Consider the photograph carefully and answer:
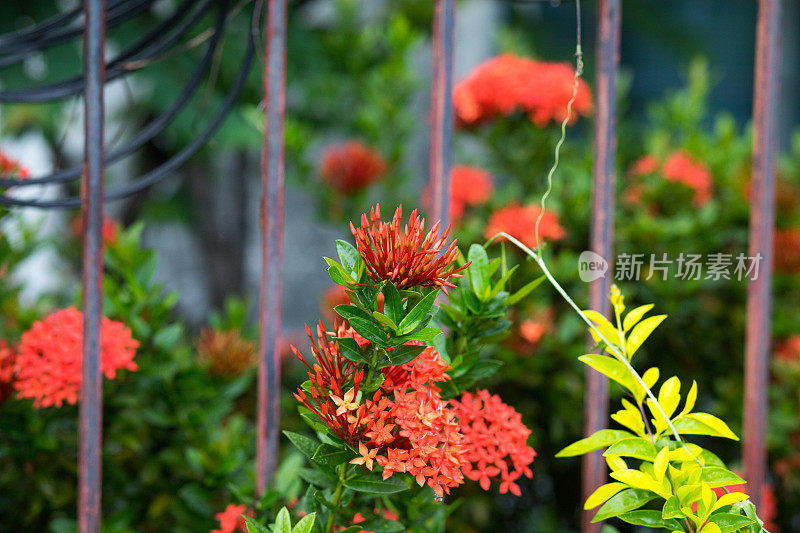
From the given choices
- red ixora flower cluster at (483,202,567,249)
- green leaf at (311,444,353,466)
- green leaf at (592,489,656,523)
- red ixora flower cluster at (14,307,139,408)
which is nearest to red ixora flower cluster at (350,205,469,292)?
green leaf at (311,444,353,466)

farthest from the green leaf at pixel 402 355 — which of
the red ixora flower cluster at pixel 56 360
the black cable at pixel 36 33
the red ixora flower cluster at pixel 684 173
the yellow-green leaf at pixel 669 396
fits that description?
the red ixora flower cluster at pixel 684 173

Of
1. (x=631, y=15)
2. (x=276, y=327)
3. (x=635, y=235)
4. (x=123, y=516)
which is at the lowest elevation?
(x=123, y=516)

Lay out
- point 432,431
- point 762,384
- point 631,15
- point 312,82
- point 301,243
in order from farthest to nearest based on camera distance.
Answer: point 301,243, point 631,15, point 312,82, point 762,384, point 432,431

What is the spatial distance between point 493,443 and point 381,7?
8.68ft

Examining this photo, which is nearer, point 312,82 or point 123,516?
point 123,516

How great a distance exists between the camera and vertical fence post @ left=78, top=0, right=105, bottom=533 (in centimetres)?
73

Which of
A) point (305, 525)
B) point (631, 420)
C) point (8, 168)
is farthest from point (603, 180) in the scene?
point (8, 168)

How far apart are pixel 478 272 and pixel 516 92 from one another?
37.1 inches

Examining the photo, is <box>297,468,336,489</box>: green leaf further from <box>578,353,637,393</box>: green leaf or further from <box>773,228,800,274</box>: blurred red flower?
<box>773,228,800,274</box>: blurred red flower

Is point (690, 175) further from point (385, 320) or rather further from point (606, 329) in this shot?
point (385, 320)

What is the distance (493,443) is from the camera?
0.64m

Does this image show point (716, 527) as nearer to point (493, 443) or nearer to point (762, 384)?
point (493, 443)

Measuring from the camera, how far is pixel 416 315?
1.72ft

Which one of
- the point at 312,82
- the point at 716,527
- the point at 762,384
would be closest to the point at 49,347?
the point at 716,527
